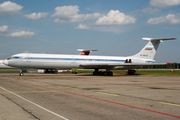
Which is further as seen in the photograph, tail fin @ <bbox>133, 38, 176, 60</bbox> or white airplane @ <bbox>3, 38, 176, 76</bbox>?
tail fin @ <bbox>133, 38, 176, 60</bbox>

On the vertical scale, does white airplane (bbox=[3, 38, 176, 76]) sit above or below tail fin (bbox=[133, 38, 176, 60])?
below

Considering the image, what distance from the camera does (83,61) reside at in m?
40.9

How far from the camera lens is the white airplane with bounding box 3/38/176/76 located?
36812 mm

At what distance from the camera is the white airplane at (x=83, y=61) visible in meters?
36.8

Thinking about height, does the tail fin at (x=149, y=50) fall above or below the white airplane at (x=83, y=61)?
above

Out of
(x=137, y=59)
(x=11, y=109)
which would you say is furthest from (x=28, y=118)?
(x=137, y=59)

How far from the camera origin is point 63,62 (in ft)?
128

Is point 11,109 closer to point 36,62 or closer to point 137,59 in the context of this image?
point 36,62

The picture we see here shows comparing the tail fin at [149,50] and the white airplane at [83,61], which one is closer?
the white airplane at [83,61]

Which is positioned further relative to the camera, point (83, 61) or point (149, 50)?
point (149, 50)

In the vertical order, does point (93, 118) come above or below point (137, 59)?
below

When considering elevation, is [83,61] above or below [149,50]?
below

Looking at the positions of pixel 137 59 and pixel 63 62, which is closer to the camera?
pixel 63 62

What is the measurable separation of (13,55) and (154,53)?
28.8 meters
